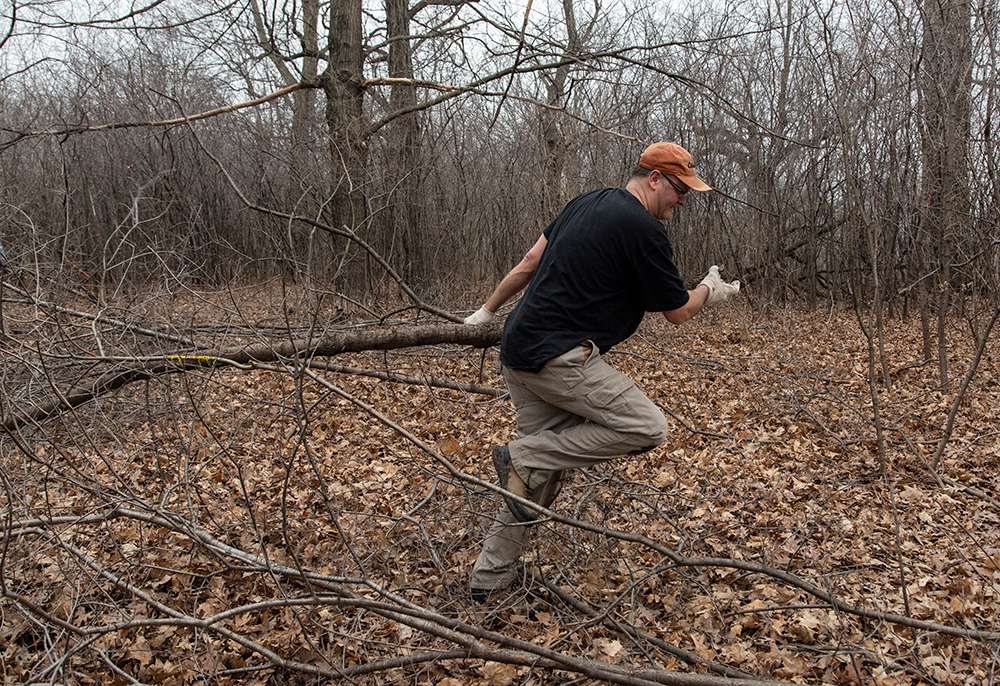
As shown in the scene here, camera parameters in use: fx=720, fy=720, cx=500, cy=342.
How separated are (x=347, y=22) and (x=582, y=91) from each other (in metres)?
3.20

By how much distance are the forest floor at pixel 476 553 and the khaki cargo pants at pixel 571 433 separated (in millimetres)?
192

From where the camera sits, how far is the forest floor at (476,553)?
2650mm

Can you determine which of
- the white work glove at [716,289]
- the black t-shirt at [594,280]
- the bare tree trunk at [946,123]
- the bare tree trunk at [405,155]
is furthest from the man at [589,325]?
the bare tree trunk at [405,155]

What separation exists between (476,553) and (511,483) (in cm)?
76

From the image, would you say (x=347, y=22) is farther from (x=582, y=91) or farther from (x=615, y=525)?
(x=615, y=525)

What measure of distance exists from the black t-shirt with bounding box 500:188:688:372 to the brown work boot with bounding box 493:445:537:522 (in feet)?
1.27

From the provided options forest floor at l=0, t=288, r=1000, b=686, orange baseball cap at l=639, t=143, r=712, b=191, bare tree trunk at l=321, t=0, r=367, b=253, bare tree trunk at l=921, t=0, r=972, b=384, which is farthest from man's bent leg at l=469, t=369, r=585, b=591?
bare tree trunk at l=321, t=0, r=367, b=253

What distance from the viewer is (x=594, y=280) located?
286cm

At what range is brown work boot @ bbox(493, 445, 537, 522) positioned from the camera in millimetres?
2943

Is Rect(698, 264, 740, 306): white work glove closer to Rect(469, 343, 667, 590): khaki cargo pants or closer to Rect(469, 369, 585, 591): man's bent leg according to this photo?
Rect(469, 343, 667, 590): khaki cargo pants

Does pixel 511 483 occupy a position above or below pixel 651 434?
below

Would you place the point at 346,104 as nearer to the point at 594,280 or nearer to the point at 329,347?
the point at 329,347

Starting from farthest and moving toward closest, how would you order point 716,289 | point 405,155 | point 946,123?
point 405,155 < point 946,123 < point 716,289

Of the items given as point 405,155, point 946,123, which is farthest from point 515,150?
point 946,123
